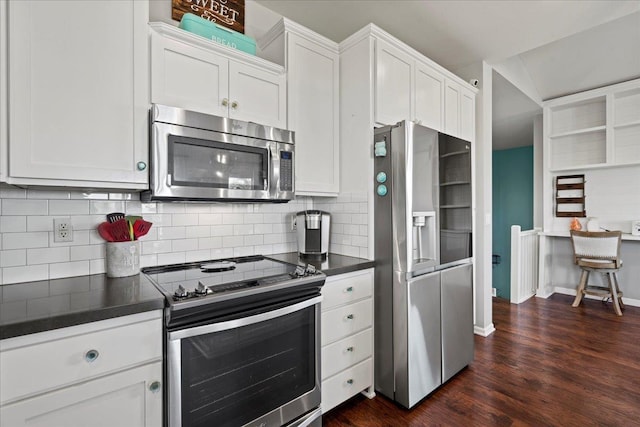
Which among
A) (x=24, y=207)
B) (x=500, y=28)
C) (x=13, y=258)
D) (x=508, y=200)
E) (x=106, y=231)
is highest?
(x=500, y=28)

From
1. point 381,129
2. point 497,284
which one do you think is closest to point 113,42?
point 381,129

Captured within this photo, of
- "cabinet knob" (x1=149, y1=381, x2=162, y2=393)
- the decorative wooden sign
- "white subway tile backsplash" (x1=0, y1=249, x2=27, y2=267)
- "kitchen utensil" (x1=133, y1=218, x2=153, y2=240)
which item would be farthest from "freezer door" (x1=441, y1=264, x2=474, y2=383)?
"white subway tile backsplash" (x1=0, y1=249, x2=27, y2=267)

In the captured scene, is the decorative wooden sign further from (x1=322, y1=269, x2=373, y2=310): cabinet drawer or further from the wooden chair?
the wooden chair

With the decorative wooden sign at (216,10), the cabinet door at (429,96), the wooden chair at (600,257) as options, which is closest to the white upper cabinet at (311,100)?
the decorative wooden sign at (216,10)

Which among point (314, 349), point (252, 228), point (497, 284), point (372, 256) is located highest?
point (252, 228)

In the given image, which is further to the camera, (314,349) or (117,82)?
(314,349)

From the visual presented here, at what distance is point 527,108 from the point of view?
15.2ft

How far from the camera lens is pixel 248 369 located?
1435 mm

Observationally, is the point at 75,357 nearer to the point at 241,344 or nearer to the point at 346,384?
the point at 241,344

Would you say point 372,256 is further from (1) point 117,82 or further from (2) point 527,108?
(2) point 527,108

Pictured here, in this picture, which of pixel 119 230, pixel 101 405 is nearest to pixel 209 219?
pixel 119 230

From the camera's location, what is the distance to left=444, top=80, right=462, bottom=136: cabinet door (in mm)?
2752

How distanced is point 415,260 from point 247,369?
1.22 metres

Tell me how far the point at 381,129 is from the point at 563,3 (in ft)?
5.86
